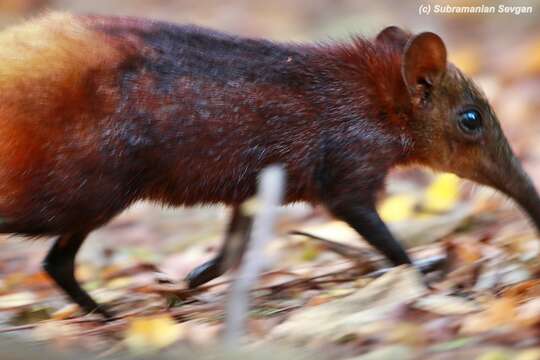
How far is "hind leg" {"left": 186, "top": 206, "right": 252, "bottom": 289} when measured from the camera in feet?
20.1

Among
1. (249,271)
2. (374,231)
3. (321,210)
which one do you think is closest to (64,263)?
(374,231)

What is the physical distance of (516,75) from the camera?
11.0 m

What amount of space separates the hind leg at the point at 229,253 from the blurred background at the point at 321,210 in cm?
72

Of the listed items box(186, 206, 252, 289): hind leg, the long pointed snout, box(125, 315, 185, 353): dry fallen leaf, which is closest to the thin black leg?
box(186, 206, 252, 289): hind leg

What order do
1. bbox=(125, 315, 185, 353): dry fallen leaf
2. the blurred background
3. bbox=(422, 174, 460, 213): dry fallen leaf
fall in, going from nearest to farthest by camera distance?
bbox=(125, 315, 185, 353): dry fallen leaf, the blurred background, bbox=(422, 174, 460, 213): dry fallen leaf

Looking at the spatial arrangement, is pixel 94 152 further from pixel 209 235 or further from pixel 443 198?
pixel 443 198

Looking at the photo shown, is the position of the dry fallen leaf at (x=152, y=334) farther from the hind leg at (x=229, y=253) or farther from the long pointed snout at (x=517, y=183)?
the long pointed snout at (x=517, y=183)

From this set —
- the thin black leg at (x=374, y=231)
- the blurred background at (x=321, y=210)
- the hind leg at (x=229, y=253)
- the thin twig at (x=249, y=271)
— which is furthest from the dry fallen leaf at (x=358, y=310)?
the blurred background at (x=321, y=210)

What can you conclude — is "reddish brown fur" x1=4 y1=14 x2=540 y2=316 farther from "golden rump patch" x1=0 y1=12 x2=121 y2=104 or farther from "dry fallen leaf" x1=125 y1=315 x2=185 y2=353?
"dry fallen leaf" x1=125 y1=315 x2=185 y2=353

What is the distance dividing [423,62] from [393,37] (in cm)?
44

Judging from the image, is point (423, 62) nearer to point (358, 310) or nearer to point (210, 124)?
point (210, 124)

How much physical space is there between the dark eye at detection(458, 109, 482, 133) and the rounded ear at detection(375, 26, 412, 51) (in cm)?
58

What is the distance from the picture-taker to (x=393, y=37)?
6551 millimetres

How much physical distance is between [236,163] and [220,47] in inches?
25.1
